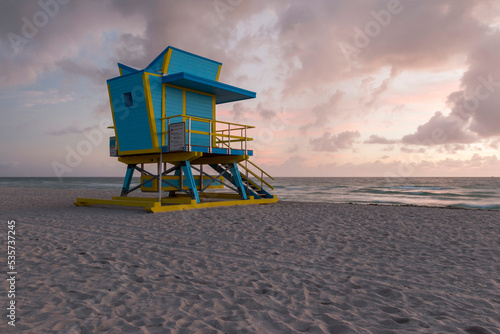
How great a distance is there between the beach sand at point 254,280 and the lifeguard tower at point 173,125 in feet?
15.0

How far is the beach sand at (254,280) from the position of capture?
3557 mm

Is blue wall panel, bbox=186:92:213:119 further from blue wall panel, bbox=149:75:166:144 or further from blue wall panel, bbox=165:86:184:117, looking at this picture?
blue wall panel, bbox=149:75:166:144

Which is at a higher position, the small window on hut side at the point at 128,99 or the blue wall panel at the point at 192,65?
the blue wall panel at the point at 192,65

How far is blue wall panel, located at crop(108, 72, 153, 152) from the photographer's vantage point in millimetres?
13328

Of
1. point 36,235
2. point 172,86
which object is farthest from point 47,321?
point 172,86

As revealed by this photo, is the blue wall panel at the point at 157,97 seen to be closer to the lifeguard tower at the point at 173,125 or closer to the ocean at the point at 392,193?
the lifeguard tower at the point at 173,125

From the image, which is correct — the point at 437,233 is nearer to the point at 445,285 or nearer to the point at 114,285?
the point at 445,285

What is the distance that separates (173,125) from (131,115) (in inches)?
88.0

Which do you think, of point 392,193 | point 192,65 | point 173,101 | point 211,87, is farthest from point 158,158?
point 392,193

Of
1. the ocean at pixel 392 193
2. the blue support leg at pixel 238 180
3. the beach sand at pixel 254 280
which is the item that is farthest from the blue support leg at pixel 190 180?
the ocean at pixel 392 193

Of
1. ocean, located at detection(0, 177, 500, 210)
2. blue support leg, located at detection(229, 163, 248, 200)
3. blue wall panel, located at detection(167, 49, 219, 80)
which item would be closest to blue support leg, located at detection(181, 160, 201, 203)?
blue support leg, located at detection(229, 163, 248, 200)

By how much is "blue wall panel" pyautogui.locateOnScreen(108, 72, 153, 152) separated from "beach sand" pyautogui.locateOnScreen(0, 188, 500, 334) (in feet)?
17.2

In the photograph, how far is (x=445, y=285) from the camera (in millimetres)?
4754

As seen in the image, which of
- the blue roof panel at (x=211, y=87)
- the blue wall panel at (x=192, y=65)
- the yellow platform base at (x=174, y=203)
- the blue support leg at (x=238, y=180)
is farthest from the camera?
the blue support leg at (x=238, y=180)
